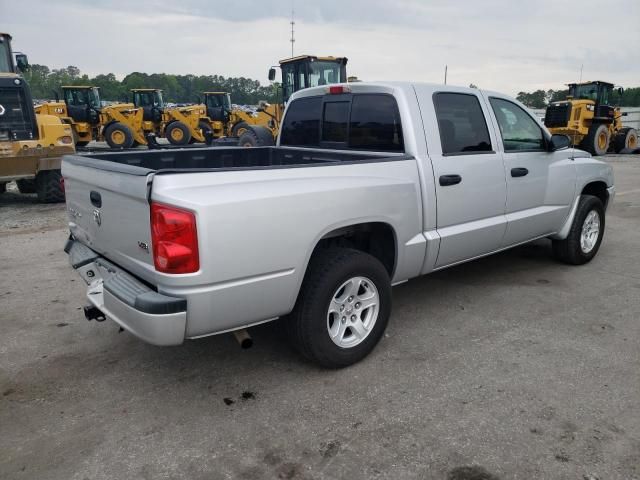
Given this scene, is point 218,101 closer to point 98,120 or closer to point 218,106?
point 218,106

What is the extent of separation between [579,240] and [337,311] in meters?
3.41

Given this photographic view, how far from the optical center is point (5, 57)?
35.1 ft

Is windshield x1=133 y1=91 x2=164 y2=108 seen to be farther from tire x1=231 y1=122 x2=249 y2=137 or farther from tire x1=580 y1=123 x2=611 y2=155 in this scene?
tire x1=580 y1=123 x2=611 y2=155

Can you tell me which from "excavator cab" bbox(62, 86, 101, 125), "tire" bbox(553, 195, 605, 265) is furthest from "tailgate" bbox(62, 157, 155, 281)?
"excavator cab" bbox(62, 86, 101, 125)

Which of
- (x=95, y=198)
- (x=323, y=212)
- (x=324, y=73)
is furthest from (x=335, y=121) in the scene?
(x=324, y=73)

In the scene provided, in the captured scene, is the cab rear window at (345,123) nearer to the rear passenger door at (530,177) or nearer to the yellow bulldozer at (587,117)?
the rear passenger door at (530,177)

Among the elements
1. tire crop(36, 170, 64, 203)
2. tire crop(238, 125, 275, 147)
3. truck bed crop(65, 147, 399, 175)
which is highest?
truck bed crop(65, 147, 399, 175)

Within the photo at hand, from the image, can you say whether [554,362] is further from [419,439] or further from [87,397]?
[87,397]

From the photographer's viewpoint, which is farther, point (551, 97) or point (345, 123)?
point (551, 97)

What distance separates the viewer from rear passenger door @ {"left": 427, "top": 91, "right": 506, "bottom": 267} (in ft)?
12.8

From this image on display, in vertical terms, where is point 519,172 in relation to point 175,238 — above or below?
above

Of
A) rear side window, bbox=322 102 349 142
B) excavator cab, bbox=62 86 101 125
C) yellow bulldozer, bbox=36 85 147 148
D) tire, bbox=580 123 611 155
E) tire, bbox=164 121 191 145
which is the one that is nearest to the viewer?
rear side window, bbox=322 102 349 142

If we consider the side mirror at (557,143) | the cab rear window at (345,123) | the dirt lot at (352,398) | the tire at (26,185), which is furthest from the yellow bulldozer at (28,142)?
the side mirror at (557,143)

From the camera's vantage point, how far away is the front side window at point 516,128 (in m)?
4.56
